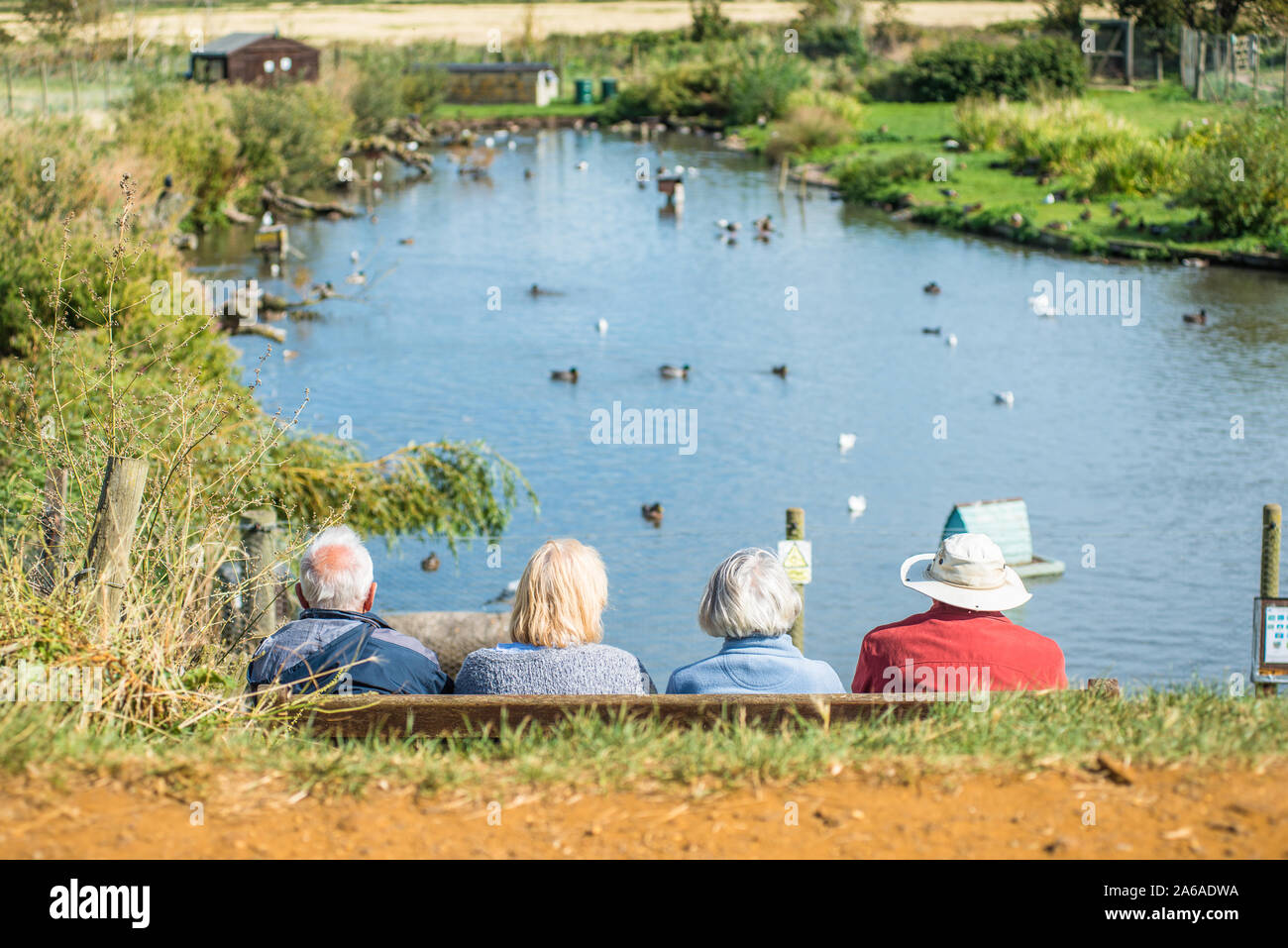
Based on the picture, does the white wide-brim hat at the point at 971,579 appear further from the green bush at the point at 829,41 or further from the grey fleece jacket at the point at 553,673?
the green bush at the point at 829,41

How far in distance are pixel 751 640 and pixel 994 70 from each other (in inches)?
1800

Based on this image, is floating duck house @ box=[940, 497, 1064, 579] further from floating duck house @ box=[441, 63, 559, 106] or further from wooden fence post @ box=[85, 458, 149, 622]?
floating duck house @ box=[441, 63, 559, 106]

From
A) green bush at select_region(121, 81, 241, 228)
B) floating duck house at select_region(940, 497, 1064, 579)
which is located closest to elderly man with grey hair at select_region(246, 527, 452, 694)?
floating duck house at select_region(940, 497, 1064, 579)

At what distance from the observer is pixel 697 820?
3574mm

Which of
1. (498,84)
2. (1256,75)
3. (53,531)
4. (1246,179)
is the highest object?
(498,84)

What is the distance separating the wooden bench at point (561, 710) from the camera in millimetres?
4039

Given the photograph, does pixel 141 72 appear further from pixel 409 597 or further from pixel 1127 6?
pixel 1127 6

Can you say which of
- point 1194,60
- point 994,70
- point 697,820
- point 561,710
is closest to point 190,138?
point 994,70

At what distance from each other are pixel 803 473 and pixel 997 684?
10389 mm

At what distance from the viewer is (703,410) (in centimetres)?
1753

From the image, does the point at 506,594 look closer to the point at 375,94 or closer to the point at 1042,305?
the point at 1042,305

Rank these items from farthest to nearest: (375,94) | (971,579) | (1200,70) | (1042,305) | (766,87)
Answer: (766,87)
(375,94)
(1200,70)
(1042,305)
(971,579)

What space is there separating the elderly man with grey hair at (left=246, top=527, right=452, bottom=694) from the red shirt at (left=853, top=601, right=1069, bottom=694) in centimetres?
139
